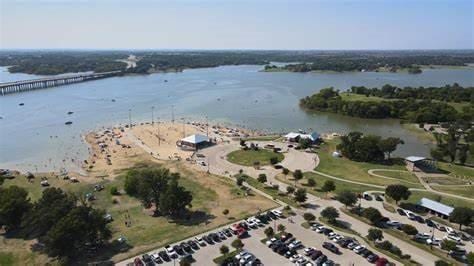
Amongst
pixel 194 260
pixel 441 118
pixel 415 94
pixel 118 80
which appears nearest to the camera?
pixel 194 260

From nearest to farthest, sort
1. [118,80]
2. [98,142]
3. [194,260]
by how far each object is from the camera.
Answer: [194,260], [98,142], [118,80]

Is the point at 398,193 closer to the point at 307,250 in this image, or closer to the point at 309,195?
the point at 309,195

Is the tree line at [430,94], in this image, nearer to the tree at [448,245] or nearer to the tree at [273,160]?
the tree at [273,160]

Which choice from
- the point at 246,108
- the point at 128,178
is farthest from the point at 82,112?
the point at 128,178

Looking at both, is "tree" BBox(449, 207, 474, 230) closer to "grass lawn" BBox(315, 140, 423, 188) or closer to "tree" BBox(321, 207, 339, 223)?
"tree" BBox(321, 207, 339, 223)

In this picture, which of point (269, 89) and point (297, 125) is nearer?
point (297, 125)

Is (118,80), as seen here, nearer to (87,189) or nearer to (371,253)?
(87,189)
